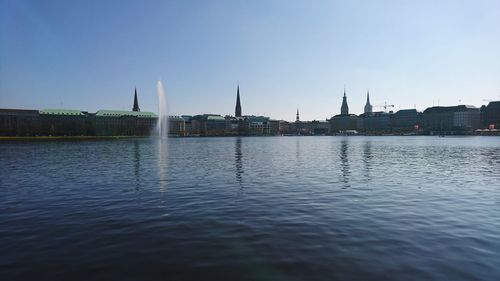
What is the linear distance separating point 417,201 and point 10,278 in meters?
19.7

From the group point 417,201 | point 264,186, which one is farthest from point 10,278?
point 417,201

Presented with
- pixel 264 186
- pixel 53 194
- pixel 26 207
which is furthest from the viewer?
pixel 264 186

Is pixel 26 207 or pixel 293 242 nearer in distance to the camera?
pixel 293 242

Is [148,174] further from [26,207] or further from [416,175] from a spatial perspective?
[416,175]

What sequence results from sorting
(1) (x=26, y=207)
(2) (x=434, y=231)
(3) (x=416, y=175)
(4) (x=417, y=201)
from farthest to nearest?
(3) (x=416, y=175), (4) (x=417, y=201), (1) (x=26, y=207), (2) (x=434, y=231)

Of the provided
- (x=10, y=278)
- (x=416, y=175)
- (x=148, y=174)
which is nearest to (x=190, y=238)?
(x=10, y=278)

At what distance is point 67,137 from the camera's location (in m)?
173

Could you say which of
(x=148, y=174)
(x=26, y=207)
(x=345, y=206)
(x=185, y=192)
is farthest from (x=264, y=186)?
(x=26, y=207)

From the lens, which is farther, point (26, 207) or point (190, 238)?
point (26, 207)

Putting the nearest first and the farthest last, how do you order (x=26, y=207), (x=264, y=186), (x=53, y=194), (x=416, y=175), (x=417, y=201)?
1. (x=26, y=207)
2. (x=417, y=201)
3. (x=53, y=194)
4. (x=264, y=186)
5. (x=416, y=175)

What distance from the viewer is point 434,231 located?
14.0 metres

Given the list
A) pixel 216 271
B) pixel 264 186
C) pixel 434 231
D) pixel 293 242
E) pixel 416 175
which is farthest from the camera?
pixel 416 175

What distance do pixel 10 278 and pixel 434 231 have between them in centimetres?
1481

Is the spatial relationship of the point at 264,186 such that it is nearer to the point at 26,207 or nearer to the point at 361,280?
the point at 26,207
